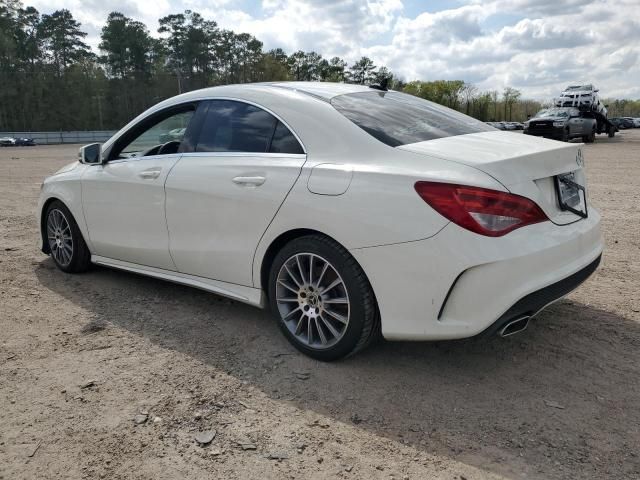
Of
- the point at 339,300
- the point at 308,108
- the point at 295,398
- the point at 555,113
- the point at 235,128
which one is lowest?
the point at 295,398

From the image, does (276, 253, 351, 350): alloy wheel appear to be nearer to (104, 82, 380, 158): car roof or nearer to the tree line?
(104, 82, 380, 158): car roof

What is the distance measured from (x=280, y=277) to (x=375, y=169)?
36.5 inches

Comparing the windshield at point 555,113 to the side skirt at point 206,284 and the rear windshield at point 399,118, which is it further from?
the side skirt at point 206,284

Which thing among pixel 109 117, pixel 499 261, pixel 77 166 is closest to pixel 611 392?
pixel 499 261

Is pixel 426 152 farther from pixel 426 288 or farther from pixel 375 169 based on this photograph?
pixel 426 288

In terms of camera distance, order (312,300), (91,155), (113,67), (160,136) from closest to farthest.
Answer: (312,300) < (160,136) < (91,155) < (113,67)

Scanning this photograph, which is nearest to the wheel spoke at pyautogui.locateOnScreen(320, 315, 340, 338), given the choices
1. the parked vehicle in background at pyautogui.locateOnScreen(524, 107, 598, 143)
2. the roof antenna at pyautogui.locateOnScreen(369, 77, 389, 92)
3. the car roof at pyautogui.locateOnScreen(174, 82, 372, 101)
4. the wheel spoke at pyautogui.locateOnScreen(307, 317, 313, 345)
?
the wheel spoke at pyautogui.locateOnScreen(307, 317, 313, 345)

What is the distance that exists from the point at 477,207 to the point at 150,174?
255cm

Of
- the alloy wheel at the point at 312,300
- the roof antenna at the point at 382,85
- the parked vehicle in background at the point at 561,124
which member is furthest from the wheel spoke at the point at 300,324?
the parked vehicle in background at the point at 561,124

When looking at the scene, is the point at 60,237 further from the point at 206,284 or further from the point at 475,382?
the point at 475,382

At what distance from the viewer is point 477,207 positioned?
2.64 meters

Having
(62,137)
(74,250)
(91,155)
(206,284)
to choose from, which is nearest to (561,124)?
(91,155)

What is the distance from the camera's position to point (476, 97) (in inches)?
4016

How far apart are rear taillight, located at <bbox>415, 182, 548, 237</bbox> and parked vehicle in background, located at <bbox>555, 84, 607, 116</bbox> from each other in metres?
30.3
